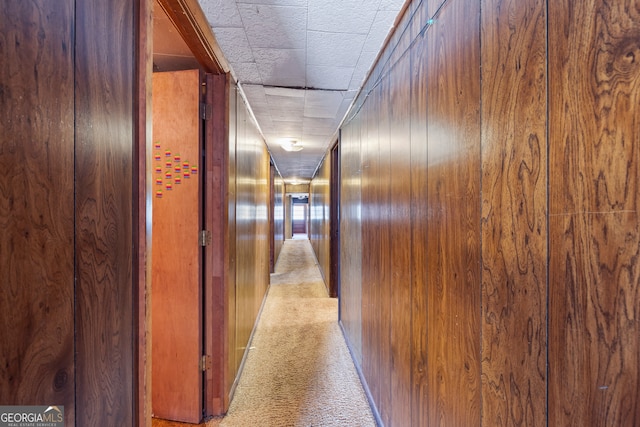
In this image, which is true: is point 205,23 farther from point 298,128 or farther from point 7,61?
point 298,128

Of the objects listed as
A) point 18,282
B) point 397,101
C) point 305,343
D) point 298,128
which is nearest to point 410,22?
point 397,101

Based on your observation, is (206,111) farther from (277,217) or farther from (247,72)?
(277,217)

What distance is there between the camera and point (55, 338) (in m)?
0.65

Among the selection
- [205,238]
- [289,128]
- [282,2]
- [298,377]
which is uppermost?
[289,128]

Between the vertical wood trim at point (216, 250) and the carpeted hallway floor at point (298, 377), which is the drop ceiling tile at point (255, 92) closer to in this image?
the vertical wood trim at point (216, 250)

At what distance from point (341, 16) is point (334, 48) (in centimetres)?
33

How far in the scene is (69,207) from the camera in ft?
2.28

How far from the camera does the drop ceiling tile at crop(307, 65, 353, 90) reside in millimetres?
2125

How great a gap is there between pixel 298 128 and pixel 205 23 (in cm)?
223

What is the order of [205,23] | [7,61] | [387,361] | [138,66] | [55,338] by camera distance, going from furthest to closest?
[387,361]
[205,23]
[138,66]
[55,338]
[7,61]

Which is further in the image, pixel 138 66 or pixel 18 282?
pixel 138 66

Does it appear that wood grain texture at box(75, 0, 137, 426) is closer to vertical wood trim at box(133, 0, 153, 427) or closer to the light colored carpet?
vertical wood trim at box(133, 0, 153, 427)

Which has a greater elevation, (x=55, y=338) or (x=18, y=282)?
(x=18, y=282)

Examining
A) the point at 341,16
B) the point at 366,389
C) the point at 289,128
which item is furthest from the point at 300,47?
the point at 366,389
